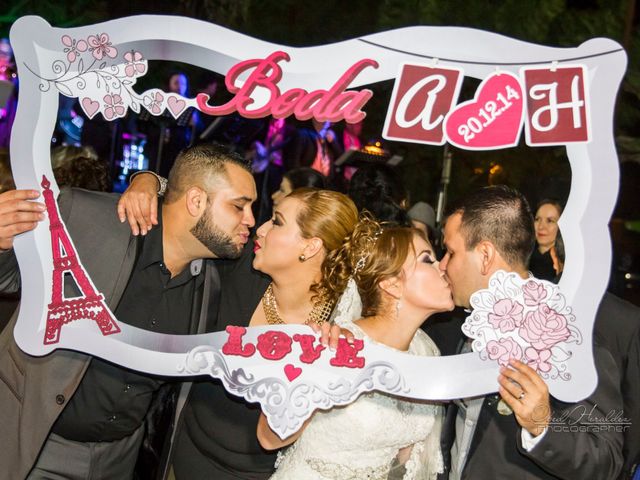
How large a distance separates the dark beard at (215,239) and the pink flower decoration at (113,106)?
0.41m

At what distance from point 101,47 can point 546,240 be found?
1636mm

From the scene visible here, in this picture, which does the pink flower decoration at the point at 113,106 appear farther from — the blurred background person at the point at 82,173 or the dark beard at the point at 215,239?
the blurred background person at the point at 82,173

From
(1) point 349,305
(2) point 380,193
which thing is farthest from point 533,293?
(2) point 380,193

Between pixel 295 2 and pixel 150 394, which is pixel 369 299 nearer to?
pixel 150 394

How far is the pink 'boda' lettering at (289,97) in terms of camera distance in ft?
6.40

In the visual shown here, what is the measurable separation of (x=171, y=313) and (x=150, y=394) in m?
0.28

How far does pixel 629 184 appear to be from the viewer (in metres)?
6.00

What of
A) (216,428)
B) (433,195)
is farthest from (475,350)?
(433,195)

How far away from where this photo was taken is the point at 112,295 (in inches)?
85.4

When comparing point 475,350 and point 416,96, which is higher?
point 416,96

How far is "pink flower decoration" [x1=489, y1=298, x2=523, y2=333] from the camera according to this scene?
6.31 feet

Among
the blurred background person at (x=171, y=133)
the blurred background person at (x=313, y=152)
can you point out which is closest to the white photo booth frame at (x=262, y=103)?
the blurred background person at (x=171, y=133)

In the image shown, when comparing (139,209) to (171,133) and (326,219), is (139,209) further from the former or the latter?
(171,133)

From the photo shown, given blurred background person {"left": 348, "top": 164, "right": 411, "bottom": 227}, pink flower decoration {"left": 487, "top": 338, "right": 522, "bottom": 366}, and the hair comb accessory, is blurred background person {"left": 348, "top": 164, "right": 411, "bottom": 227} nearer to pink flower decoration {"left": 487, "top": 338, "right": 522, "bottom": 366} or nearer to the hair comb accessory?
the hair comb accessory
